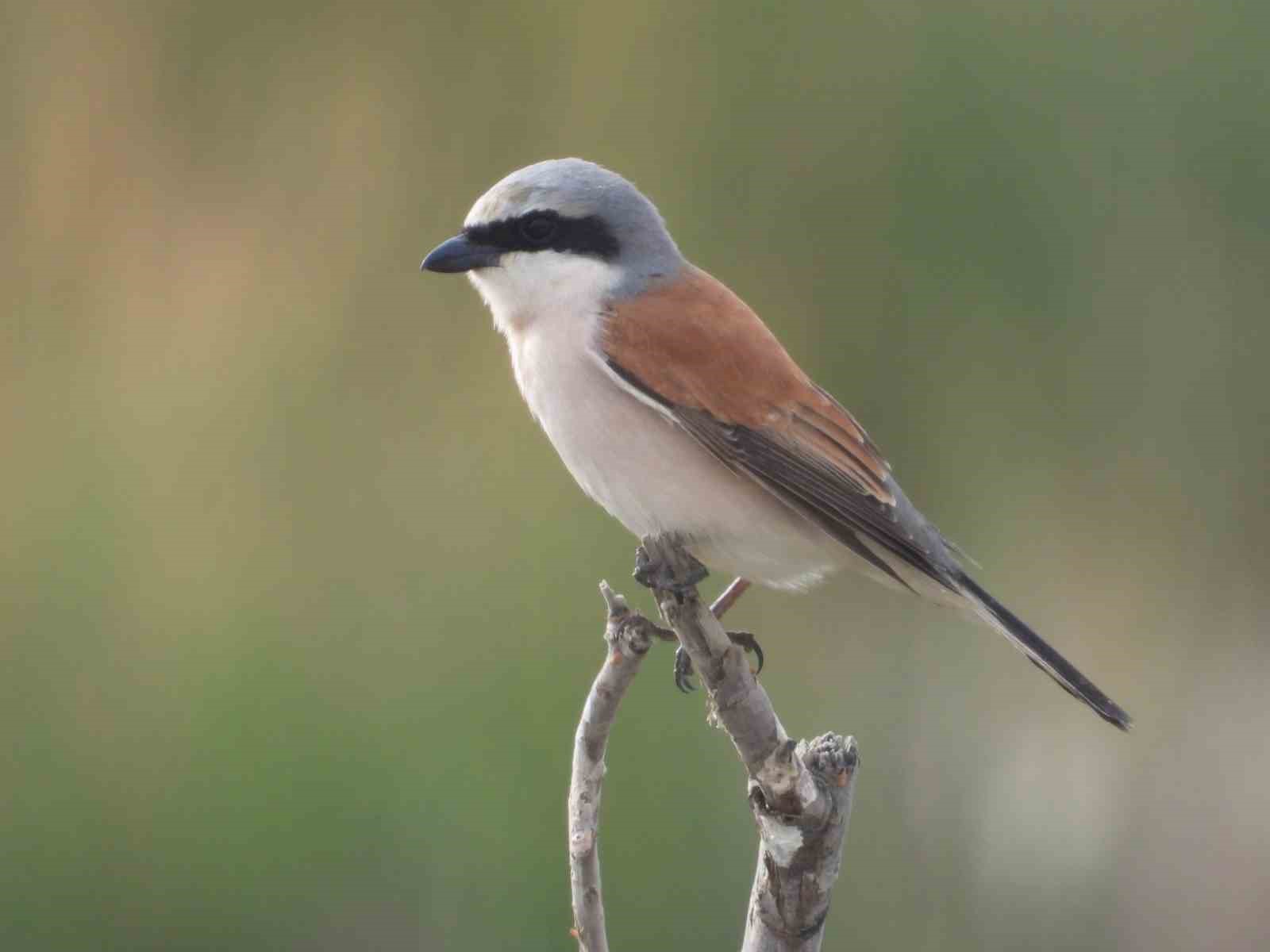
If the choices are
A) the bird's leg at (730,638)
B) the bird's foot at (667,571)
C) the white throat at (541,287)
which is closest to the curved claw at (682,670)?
the bird's leg at (730,638)

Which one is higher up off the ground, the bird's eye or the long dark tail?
the bird's eye

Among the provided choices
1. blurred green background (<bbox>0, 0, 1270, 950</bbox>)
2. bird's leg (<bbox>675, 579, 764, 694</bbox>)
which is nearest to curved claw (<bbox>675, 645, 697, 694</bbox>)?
bird's leg (<bbox>675, 579, 764, 694</bbox>)

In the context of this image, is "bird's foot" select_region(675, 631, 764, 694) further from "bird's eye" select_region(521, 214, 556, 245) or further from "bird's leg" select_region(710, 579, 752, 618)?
"bird's eye" select_region(521, 214, 556, 245)

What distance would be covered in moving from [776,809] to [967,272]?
1.33 m

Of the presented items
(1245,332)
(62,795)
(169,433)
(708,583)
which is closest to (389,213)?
(169,433)

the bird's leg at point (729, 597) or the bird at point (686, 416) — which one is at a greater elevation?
the bird at point (686, 416)

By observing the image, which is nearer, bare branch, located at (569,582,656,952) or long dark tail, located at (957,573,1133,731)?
bare branch, located at (569,582,656,952)

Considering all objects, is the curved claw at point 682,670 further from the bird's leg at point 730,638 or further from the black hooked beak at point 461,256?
the black hooked beak at point 461,256

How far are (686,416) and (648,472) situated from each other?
0.19ft

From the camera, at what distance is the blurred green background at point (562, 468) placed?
198 cm

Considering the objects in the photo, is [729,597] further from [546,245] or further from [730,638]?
[546,245]

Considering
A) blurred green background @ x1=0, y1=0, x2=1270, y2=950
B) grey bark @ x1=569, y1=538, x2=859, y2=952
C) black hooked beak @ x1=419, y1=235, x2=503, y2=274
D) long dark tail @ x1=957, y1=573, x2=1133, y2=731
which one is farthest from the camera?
blurred green background @ x1=0, y1=0, x2=1270, y2=950

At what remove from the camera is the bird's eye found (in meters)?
1.38

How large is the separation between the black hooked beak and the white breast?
81 mm
